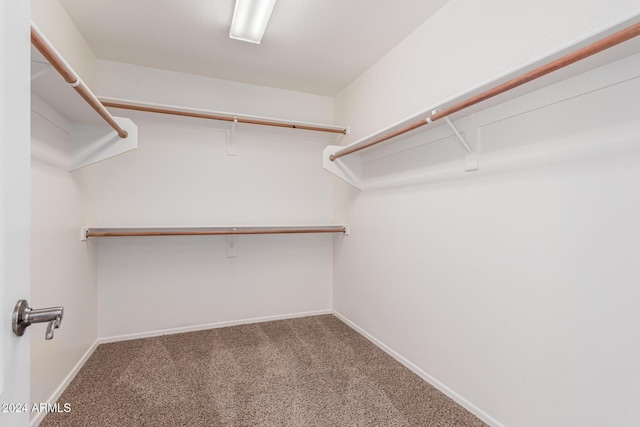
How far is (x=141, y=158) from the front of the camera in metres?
2.62

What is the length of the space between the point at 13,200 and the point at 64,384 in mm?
1887

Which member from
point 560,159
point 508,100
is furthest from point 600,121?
point 508,100

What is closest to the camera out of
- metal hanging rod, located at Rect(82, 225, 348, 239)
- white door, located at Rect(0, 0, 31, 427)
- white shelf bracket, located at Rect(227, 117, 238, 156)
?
white door, located at Rect(0, 0, 31, 427)

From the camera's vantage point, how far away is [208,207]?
2.81 m

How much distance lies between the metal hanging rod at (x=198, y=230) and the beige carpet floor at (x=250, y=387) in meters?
0.88

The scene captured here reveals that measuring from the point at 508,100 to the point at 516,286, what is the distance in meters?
0.87

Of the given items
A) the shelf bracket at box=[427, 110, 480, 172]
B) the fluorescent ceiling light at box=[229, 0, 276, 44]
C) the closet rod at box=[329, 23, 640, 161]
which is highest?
the fluorescent ceiling light at box=[229, 0, 276, 44]

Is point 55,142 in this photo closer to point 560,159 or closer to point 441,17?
point 441,17

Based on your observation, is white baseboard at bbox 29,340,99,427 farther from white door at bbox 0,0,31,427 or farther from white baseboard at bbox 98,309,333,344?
white door at bbox 0,0,31,427

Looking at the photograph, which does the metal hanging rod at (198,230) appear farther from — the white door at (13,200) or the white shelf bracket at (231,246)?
the white door at (13,200)

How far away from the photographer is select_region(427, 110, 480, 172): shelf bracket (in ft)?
5.36

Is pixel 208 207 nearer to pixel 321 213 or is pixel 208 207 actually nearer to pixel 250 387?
pixel 321 213

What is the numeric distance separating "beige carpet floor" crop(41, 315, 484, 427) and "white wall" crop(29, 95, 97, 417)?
205 millimetres

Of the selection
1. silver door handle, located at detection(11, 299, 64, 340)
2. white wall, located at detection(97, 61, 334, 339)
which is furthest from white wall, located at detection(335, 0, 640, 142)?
silver door handle, located at detection(11, 299, 64, 340)
